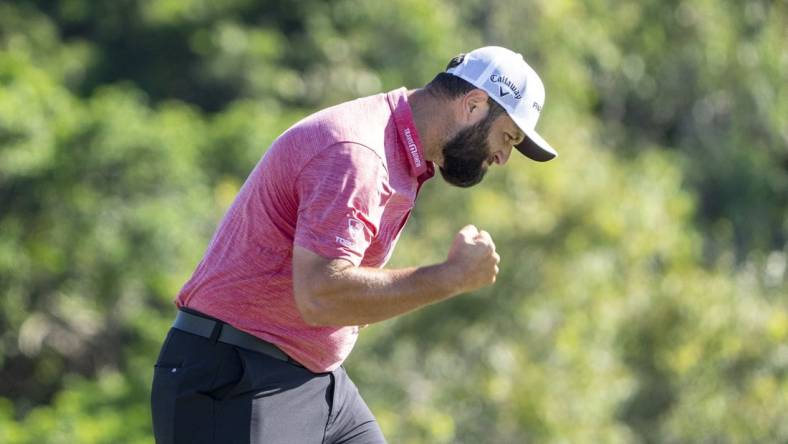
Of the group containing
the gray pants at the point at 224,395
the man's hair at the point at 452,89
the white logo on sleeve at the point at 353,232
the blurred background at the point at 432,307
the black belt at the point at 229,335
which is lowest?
the blurred background at the point at 432,307

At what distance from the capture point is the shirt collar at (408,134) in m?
3.41

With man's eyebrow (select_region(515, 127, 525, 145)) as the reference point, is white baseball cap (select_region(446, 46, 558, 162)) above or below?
above

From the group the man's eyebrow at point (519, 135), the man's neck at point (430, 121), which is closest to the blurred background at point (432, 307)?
the man's eyebrow at point (519, 135)

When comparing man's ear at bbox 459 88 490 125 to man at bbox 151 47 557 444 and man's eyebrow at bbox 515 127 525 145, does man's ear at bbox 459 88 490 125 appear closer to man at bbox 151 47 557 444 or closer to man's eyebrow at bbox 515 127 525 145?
man at bbox 151 47 557 444

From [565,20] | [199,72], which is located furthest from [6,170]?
[565,20]

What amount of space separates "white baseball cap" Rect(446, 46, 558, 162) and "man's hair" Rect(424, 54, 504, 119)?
0.04ft

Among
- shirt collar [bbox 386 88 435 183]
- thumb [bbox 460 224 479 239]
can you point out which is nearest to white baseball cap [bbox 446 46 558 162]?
shirt collar [bbox 386 88 435 183]

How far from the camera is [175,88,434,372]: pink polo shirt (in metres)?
3.21

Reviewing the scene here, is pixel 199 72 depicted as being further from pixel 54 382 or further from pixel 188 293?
pixel 188 293

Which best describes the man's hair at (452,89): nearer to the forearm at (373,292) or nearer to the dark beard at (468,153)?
the dark beard at (468,153)

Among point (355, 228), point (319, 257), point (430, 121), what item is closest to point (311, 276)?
point (319, 257)

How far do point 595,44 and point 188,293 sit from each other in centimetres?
2731

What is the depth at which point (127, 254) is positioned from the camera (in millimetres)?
15484

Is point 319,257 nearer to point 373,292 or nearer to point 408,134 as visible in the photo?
point 373,292
